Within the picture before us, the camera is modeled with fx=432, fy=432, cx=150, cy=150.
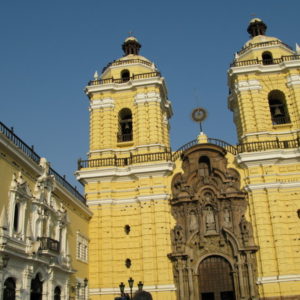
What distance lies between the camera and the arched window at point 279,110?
1248 inches

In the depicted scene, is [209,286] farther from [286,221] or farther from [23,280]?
[23,280]

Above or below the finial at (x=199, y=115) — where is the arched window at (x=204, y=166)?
below

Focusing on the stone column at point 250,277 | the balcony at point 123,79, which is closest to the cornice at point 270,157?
the stone column at point 250,277

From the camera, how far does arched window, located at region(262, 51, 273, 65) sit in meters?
32.7

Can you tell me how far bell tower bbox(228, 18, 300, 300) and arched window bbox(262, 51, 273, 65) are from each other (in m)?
0.02

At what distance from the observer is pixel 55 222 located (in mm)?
23172

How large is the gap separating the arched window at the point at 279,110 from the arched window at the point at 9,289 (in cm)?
2174

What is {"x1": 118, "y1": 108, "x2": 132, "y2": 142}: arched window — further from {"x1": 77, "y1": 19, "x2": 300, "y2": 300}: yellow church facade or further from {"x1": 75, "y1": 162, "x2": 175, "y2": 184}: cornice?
{"x1": 75, "y1": 162, "x2": 175, "y2": 184}: cornice

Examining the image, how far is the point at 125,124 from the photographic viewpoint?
3344 cm

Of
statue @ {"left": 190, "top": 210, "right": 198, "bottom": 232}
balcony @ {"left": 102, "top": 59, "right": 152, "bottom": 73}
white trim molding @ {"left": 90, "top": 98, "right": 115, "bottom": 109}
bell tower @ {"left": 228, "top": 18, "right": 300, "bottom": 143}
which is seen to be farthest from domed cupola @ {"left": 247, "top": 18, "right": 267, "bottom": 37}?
statue @ {"left": 190, "top": 210, "right": 198, "bottom": 232}

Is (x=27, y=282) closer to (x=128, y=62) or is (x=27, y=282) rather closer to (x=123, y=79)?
(x=123, y=79)

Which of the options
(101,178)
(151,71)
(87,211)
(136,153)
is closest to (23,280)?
(87,211)

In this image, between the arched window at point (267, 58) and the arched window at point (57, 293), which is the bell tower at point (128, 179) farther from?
the arched window at point (267, 58)

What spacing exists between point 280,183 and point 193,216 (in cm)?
604
